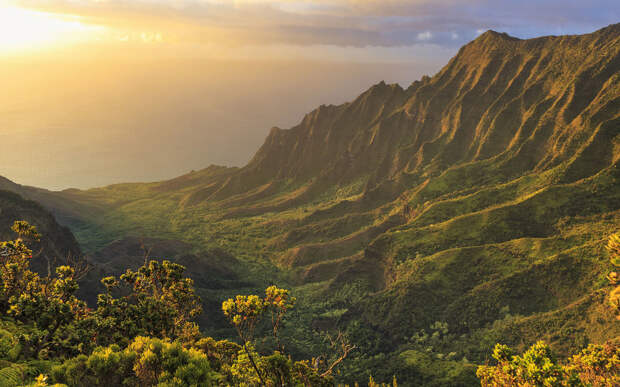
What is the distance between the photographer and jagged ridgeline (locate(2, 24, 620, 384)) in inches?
2309

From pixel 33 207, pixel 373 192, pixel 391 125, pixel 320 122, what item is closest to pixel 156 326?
pixel 33 207

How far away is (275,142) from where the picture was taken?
193 metres

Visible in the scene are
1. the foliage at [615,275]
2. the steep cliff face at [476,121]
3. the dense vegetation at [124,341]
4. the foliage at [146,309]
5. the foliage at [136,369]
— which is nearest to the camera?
the foliage at [136,369]

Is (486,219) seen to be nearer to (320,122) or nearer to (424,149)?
(424,149)

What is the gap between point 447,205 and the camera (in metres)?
87.7

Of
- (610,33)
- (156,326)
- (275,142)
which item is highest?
(610,33)

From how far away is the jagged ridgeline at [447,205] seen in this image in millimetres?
58656

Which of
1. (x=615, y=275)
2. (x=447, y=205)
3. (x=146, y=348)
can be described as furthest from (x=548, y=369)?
(x=447, y=205)

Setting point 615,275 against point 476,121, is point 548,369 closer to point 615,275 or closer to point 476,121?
point 615,275

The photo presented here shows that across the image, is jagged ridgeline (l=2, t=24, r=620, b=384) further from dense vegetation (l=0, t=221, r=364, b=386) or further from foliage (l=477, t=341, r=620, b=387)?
dense vegetation (l=0, t=221, r=364, b=386)

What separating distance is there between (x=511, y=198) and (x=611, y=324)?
39888mm

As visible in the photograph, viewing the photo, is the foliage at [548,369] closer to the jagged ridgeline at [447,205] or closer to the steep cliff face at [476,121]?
the jagged ridgeline at [447,205]

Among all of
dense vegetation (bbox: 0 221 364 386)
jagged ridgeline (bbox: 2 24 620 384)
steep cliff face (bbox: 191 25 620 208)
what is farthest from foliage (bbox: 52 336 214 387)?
steep cliff face (bbox: 191 25 620 208)

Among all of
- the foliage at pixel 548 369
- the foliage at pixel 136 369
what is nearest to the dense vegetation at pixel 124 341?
the foliage at pixel 136 369
